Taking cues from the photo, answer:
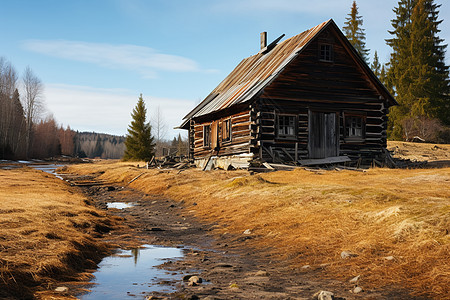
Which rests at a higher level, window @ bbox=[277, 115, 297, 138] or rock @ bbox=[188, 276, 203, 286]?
window @ bbox=[277, 115, 297, 138]

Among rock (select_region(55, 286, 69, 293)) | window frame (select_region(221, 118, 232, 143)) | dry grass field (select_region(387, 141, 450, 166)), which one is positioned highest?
window frame (select_region(221, 118, 232, 143))

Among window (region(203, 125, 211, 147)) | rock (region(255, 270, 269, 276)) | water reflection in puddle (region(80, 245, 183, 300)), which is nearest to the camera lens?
water reflection in puddle (region(80, 245, 183, 300))

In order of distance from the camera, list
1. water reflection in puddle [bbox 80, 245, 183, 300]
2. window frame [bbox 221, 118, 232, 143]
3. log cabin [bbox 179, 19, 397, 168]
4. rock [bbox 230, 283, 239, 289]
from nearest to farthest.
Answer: water reflection in puddle [bbox 80, 245, 183, 300] → rock [bbox 230, 283, 239, 289] → log cabin [bbox 179, 19, 397, 168] → window frame [bbox 221, 118, 232, 143]

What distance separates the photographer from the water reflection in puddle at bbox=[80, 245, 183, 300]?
5.58m

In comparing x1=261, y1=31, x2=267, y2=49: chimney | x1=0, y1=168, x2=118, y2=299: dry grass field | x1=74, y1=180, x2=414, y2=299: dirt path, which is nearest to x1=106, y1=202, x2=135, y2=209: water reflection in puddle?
x1=74, y1=180, x2=414, y2=299: dirt path

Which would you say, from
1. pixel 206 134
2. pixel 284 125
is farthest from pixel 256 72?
pixel 206 134

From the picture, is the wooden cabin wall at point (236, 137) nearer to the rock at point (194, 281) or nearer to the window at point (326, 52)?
the window at point (326, 52)

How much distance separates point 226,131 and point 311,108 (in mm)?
5521

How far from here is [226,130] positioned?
25.6 m

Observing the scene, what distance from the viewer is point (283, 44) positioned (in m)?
27.3

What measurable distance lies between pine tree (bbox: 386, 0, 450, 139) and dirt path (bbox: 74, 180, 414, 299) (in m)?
44.4

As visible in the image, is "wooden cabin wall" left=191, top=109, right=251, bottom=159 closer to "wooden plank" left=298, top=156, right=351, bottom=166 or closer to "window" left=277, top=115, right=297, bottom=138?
"window" left=277, top=115, right=297, bottom=138

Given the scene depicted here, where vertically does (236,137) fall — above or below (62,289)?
above

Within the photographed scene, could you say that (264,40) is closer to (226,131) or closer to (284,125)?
(226,131)
